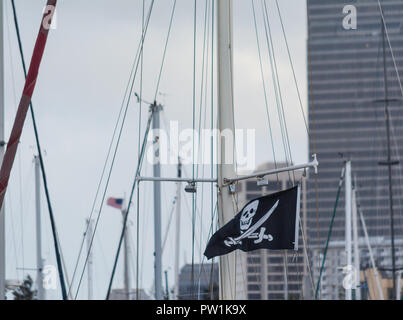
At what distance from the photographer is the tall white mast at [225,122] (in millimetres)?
17719

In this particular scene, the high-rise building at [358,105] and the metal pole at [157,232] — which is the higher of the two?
the high-rise building at [358,105]

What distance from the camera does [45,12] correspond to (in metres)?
19.5

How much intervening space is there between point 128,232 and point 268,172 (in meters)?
50.2

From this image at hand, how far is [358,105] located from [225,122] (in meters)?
103

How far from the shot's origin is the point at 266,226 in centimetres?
1661

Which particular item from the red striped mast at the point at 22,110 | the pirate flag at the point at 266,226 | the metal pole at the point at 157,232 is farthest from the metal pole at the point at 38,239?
the pirate flag at the point at 266,226

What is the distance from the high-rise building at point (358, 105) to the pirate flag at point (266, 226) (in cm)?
2828

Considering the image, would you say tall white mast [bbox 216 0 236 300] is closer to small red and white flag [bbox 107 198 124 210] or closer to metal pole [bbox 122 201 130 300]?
metal pole [bbox 122 201 130 300]

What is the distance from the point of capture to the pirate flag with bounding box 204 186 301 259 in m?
16.3

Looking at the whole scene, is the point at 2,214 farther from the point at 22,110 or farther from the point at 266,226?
the point at 266,226

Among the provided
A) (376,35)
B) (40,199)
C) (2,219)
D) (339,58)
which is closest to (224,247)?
(2,219)

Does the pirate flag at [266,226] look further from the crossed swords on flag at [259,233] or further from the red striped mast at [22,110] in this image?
the red striped mast at [22,110]
